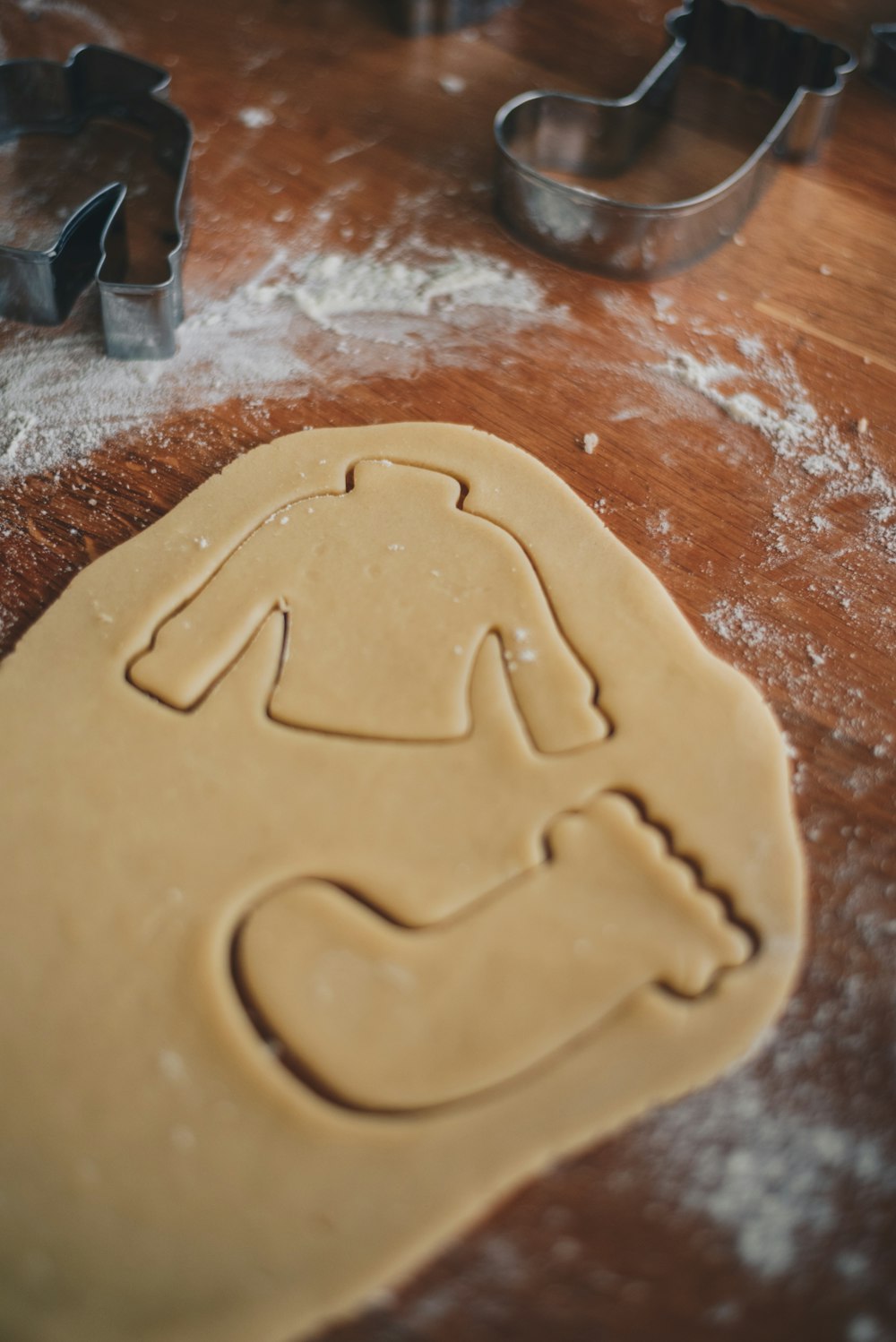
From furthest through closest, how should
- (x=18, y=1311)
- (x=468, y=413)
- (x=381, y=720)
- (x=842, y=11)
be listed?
(x=842, y=11) < (x=468, y=413) < (x=381, y=720) < (x=18, y=1311)

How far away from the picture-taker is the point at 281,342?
122cm

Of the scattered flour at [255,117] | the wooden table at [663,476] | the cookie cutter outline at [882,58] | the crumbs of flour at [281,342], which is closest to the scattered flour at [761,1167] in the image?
the wooden table at [663,476]

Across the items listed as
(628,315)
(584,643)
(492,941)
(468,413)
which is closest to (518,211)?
(628,315)

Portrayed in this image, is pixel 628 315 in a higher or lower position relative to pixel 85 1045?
higher

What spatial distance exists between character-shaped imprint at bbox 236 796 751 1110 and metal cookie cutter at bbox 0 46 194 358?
2.17ft

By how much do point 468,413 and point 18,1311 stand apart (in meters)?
0.88

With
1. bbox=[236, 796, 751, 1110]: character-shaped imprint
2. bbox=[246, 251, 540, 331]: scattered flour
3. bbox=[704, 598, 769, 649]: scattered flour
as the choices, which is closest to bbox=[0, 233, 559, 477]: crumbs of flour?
bbox=[246, 251, 540, 331]: scattered flour

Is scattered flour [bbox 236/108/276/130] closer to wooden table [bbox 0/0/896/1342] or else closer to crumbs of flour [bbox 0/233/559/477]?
wooden table [bbox 0/0/896/1342]

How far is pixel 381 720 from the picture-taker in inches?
36.3

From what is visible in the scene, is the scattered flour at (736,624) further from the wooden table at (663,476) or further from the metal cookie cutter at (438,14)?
the metal cookie cutter at (438,14)

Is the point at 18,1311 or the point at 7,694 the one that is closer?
the point at 18,1311

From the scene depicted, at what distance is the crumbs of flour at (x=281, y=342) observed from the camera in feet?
3.77

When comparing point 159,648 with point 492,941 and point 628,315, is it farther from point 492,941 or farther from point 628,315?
point 628,315

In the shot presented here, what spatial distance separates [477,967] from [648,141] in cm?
116
